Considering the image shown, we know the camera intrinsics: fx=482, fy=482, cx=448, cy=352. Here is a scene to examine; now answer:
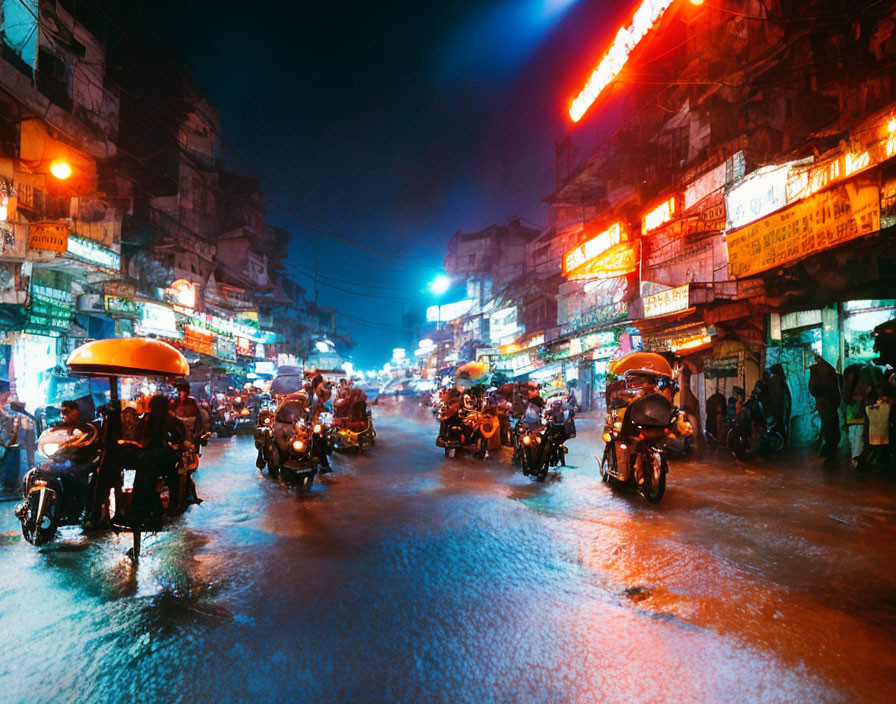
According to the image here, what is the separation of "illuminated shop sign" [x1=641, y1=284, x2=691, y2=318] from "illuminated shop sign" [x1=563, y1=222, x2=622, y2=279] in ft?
7.38

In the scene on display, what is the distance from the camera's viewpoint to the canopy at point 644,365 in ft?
30.2

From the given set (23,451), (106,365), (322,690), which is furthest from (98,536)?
(322,690)

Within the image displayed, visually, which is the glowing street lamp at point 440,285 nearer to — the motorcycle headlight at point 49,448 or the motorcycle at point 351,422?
the motorcycle at point 351,422

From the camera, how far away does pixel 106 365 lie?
529 cm

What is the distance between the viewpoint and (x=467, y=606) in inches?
152

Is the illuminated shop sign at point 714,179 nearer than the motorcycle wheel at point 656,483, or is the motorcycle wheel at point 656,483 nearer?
the motorcycle wheel at point 656,483

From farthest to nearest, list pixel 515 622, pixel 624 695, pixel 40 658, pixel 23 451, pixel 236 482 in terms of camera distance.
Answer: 1. pixel 236 482
2. pixel 23 451
3. pixel 515 622
4. pixel 40 658
5. pixel 624 695

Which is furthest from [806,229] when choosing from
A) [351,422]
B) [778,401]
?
[351,422]

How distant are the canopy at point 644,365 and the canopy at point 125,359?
296 inches

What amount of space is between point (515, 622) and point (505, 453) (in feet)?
33.1

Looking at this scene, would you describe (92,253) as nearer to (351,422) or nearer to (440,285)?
(351,422)

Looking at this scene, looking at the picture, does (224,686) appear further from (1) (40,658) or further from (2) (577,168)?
(2) (577,168)

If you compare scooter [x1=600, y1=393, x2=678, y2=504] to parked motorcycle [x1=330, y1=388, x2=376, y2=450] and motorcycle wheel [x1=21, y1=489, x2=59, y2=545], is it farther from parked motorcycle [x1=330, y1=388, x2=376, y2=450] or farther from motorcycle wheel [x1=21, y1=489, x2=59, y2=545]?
parked motorcycle [x1=330, y1=388, x2=376, y2=450]

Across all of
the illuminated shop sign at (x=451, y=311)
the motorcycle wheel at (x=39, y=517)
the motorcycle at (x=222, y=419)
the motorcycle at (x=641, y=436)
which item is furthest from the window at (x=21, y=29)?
the illuminated shop sign at (x=451, y=311)
